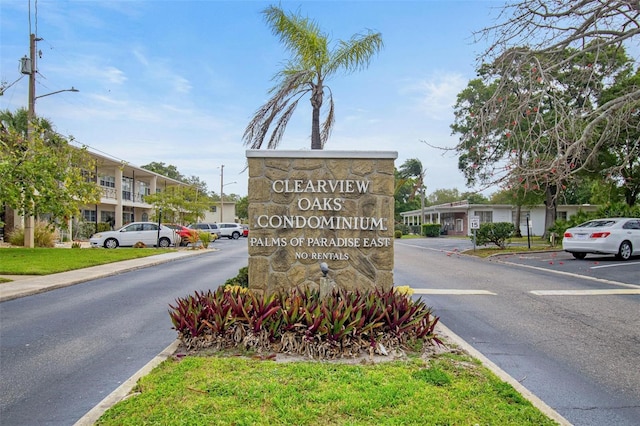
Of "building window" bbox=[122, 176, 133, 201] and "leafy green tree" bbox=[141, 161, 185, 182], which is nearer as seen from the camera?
"building window" bbox=[122, 176, 133, 201]

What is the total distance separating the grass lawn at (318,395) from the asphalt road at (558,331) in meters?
0.68

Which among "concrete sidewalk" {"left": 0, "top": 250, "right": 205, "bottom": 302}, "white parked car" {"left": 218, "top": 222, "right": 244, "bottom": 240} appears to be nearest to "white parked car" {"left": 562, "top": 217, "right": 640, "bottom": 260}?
"concrete sidewalk" {"left": 0, "top": 250, "right": 205, "bottom": 302}

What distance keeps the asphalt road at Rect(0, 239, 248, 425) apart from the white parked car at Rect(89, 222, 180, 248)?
1488cm

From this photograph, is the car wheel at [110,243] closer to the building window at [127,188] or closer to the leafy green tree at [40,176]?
the leafy green tree at [40,176]

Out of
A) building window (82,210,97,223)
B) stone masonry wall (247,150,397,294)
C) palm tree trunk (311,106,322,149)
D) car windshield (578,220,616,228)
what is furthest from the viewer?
building window (82,210,97,223)

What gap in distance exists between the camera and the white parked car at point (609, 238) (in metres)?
15.4

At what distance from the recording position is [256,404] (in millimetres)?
3426

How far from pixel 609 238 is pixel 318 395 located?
604 inches

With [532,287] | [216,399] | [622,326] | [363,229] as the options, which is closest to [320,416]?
[216,399]

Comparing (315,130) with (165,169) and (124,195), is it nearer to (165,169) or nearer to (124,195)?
(124,195)

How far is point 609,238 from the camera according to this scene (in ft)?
50.3

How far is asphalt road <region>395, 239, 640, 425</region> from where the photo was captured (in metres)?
4.04

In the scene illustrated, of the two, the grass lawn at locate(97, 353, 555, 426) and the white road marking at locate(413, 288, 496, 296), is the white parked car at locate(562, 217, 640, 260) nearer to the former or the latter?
the white road marking at locate(413, 288, 496, 296)

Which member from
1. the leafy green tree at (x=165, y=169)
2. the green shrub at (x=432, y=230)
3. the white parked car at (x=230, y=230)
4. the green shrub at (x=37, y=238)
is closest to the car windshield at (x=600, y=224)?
the green shrub at (x=37, y=238)
